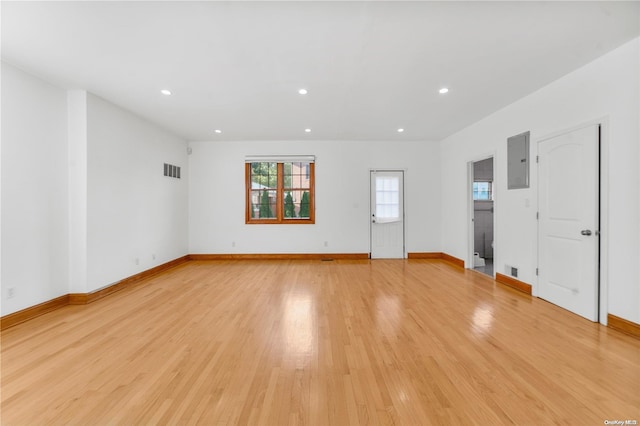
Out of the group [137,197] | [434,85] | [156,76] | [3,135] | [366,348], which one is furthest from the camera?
[137,197]

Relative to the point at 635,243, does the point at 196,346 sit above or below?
below

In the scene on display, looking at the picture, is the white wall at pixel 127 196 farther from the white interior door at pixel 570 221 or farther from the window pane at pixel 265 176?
the white interior door at pixel 570 221

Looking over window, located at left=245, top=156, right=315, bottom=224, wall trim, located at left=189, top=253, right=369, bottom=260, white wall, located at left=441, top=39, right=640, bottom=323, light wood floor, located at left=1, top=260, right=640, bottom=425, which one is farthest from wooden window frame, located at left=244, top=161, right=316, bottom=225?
white wall, located at left=441, top=39, right=640, bottom=323

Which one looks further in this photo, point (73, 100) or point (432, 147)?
point (432, 147)

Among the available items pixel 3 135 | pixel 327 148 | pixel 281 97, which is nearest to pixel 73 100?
pixel 3 135

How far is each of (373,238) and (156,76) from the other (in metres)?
5.22

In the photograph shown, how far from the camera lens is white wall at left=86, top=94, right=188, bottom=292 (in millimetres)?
3770

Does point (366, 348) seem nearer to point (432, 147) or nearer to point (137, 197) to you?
point (137, 197)

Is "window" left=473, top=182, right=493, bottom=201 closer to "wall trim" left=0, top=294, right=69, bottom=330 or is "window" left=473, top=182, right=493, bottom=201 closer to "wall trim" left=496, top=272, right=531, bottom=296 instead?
"wall trim" left=496, top=272, right=531, bottom=296

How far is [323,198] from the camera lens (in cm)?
655

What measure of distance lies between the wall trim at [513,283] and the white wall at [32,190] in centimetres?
637

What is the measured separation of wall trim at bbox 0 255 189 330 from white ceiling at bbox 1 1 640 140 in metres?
2.75

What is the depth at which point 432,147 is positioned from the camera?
6.61 m

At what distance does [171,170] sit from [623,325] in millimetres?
7208
